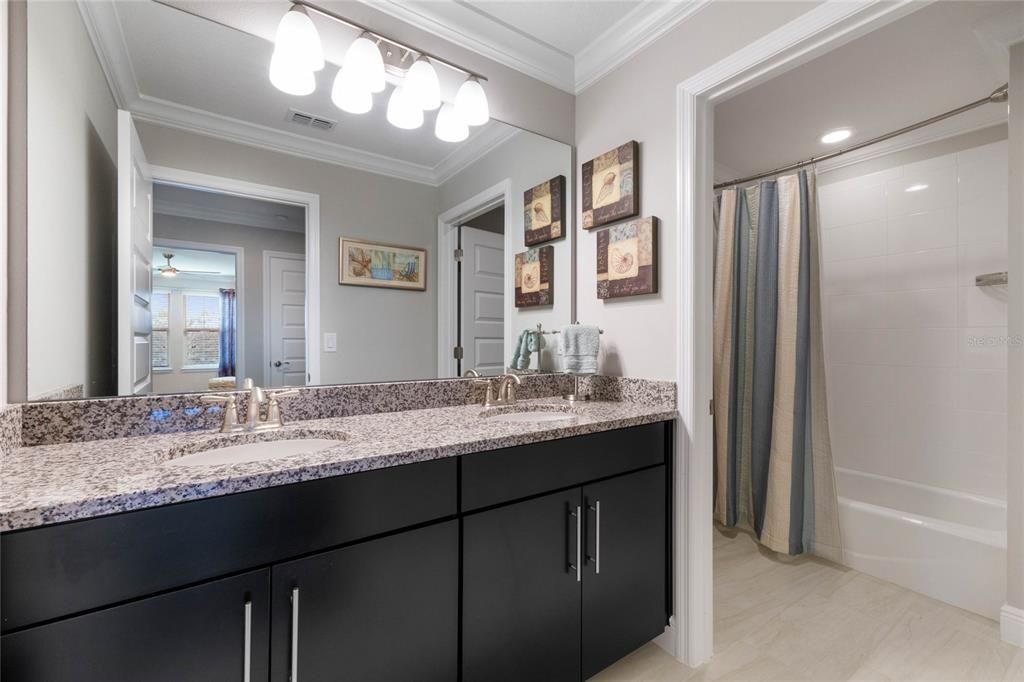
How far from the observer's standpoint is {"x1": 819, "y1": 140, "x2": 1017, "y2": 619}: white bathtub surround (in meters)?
1.97

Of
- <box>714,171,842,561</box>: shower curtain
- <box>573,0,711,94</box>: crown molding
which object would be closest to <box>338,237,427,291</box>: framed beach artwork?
<box>573,0,711,94</box>: crown molding

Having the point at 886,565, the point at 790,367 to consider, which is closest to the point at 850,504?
the point at 886,565

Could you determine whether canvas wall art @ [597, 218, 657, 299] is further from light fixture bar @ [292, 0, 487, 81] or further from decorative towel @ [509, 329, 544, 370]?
light fixture bar @ [292, 0, 487, 81]

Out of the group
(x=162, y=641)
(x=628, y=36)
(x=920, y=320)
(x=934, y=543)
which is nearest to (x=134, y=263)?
(x=162, y=641)

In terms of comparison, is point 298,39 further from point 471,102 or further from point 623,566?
point 623,566

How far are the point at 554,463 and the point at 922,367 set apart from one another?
2442mm

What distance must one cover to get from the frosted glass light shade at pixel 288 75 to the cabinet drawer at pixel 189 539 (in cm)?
124

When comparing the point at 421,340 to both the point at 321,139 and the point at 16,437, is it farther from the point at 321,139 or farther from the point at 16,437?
the point at 16,437

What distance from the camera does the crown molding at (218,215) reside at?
124 centimetres

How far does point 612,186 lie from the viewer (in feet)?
5.92

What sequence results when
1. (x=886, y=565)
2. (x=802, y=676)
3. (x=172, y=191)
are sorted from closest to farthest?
1. (x=172, y=191)
2. (x=802, y=676)
3. (x=886, y=565)

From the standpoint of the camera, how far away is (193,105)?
1273 millimetres

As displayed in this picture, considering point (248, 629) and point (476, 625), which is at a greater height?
point (248, 629)

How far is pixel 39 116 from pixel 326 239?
0.69 metres
